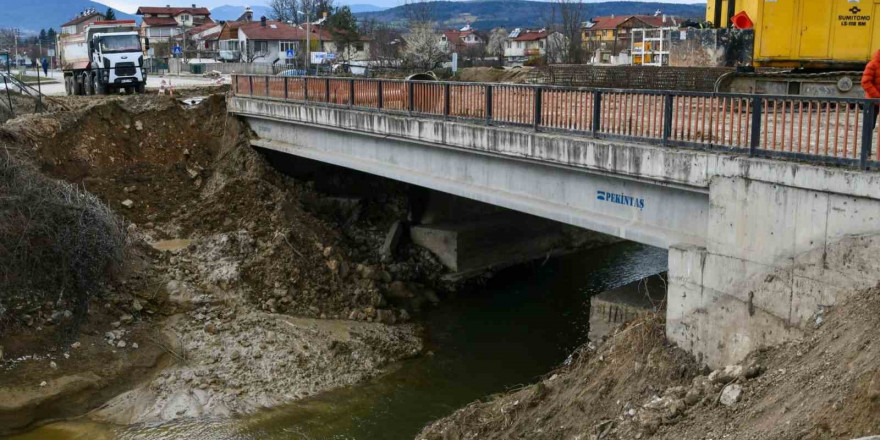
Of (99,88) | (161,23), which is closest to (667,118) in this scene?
(99,88)

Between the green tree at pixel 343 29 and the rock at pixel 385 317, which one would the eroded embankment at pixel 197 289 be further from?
the green tree at pixel 343 29

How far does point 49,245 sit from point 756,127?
1261 cm

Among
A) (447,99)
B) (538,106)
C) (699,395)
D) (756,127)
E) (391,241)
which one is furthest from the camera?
(391,241)

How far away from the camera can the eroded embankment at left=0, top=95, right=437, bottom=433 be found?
1361cm

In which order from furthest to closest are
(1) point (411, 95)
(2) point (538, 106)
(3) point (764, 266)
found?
(1) point (411, 95) < (2) point (538, 106) < (3) point (764, 266)

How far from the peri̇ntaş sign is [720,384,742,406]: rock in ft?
11.6

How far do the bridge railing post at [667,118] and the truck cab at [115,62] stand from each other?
27132 millimetres

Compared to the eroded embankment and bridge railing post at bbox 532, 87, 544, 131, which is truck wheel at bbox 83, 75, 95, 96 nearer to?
the eroded embankment

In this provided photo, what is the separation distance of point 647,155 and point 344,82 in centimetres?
940

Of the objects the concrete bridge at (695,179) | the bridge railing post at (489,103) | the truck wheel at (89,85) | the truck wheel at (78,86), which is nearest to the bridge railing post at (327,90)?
the concrete bridge at (695,179)

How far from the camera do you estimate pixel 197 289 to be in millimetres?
16953

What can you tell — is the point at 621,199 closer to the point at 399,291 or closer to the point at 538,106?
the point at 538,106

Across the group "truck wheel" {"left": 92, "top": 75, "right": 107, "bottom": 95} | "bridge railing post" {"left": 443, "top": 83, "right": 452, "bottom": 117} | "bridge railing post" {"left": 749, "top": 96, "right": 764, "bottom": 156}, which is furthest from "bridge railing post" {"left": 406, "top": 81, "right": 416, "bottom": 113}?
"truck wheel" {"left": 92, "top": 75, "right": 107, "bottom": 95}

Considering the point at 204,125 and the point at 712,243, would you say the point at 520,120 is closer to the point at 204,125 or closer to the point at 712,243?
the point at 712,243
